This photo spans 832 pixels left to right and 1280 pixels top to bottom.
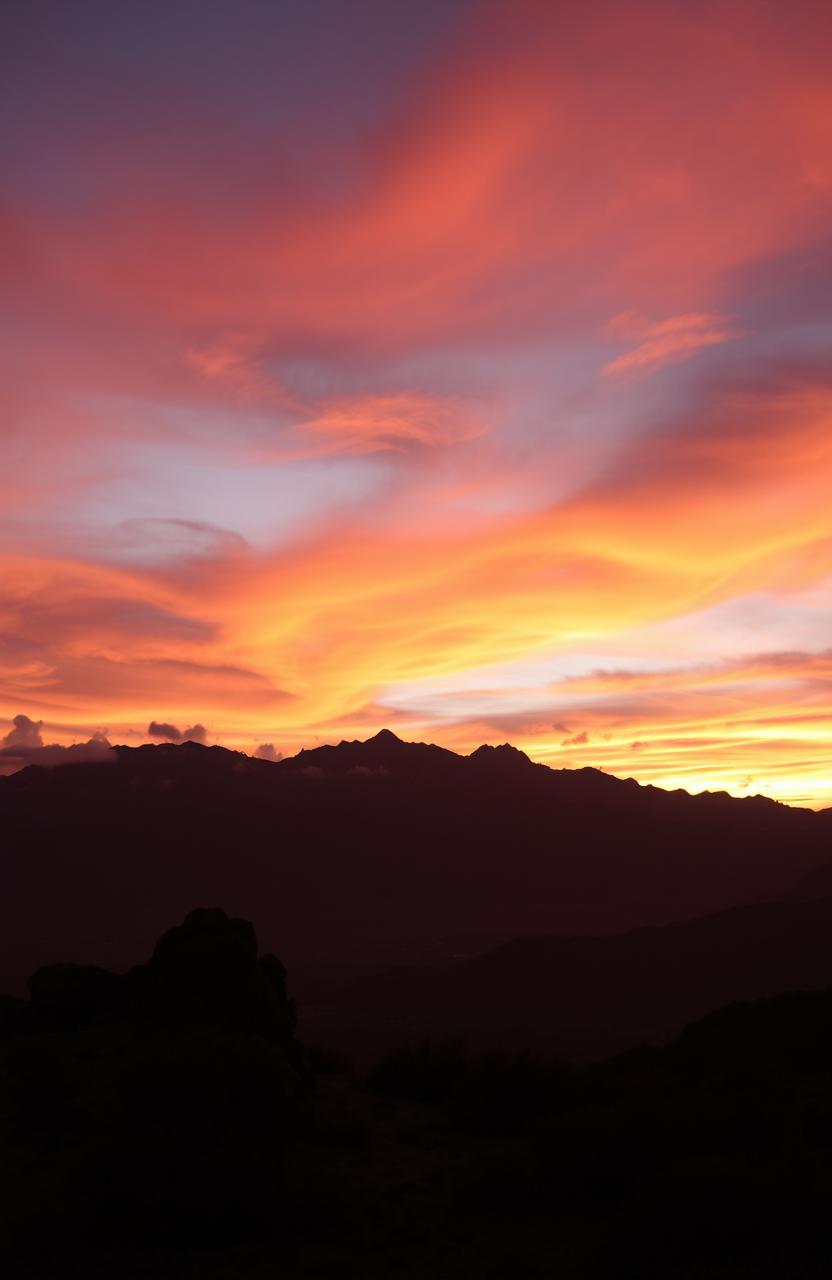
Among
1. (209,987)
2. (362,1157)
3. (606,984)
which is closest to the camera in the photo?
(362,1157)

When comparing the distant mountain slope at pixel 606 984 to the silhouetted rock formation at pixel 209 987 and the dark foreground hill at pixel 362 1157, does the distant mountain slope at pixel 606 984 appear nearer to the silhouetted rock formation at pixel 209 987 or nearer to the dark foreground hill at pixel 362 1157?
the silhouetted rock formation at pixel 209 987

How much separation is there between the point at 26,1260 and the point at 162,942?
22.7 feet

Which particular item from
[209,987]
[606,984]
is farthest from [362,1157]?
[606,984]

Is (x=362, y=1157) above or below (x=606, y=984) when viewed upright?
above

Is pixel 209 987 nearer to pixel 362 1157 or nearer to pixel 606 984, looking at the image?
pixel 362 1157

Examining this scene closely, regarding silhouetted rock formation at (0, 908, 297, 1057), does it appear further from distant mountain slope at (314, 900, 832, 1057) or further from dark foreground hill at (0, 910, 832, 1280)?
distant mountain slope at (314, 900, 832, 1057)

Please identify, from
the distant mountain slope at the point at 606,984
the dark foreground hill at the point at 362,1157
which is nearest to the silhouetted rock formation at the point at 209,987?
the dark foreground hill at the point at 362,1157

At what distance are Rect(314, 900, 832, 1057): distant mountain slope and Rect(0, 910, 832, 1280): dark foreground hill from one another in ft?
226

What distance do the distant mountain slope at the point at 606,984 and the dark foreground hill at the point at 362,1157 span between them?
69.0 metres

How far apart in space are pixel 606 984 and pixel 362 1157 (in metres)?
110

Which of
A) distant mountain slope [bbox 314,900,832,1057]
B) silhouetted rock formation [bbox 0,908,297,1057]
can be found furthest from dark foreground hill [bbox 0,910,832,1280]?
distant mountain slope [bbox 314,900,832,1057]

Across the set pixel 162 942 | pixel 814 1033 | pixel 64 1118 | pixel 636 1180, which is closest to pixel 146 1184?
pixel 64 1118

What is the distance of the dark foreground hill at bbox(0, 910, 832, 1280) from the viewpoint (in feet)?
29.2

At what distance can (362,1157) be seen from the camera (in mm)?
12297
